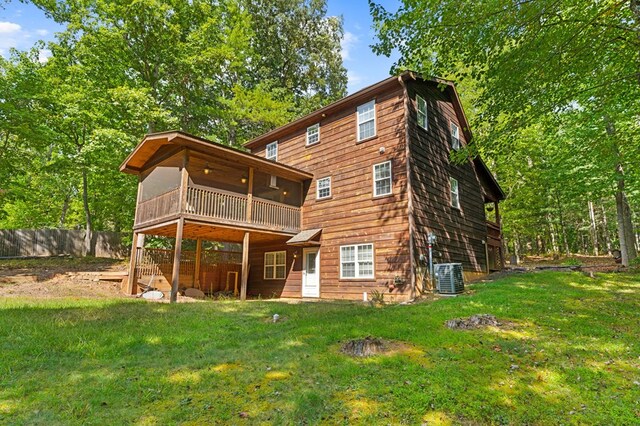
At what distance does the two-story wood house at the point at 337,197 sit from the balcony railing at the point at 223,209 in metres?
0.05

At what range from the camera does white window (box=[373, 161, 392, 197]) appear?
12859 mm

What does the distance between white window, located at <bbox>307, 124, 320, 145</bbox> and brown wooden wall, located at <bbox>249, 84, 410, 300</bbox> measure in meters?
0.27

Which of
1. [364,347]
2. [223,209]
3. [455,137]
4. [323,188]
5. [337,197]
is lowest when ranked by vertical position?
[364,347]

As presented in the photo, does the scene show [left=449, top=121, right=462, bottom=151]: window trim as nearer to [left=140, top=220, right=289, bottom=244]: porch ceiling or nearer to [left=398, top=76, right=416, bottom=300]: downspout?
[left=398, top=76, right=416, bottom=300]: downspout

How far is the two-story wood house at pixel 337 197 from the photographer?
12211 millimetres

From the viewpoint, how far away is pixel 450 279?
10.7 m

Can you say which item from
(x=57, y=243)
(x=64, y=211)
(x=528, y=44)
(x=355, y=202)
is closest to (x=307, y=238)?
(x=355, y=202)

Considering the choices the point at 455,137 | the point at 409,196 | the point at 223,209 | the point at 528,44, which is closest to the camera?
the point at 528,44

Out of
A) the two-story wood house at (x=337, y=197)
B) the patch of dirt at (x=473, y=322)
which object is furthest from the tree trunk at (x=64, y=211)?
the patch of dirt at (x=473, y=322)

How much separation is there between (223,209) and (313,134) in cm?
583

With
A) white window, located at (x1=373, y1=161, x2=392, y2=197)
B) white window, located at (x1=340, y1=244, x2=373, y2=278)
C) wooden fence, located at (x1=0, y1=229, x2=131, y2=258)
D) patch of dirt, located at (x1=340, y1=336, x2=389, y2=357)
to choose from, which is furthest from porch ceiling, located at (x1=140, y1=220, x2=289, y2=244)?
wooden fence, located at (x1=0, y1=229, x2=131, y2=258)

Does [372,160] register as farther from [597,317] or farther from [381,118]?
[597,317]

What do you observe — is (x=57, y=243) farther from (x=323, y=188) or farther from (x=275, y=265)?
(x=323, y=188)

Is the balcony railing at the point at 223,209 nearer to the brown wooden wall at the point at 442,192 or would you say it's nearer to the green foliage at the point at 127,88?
the brown wooden wall at the point at 442,192
